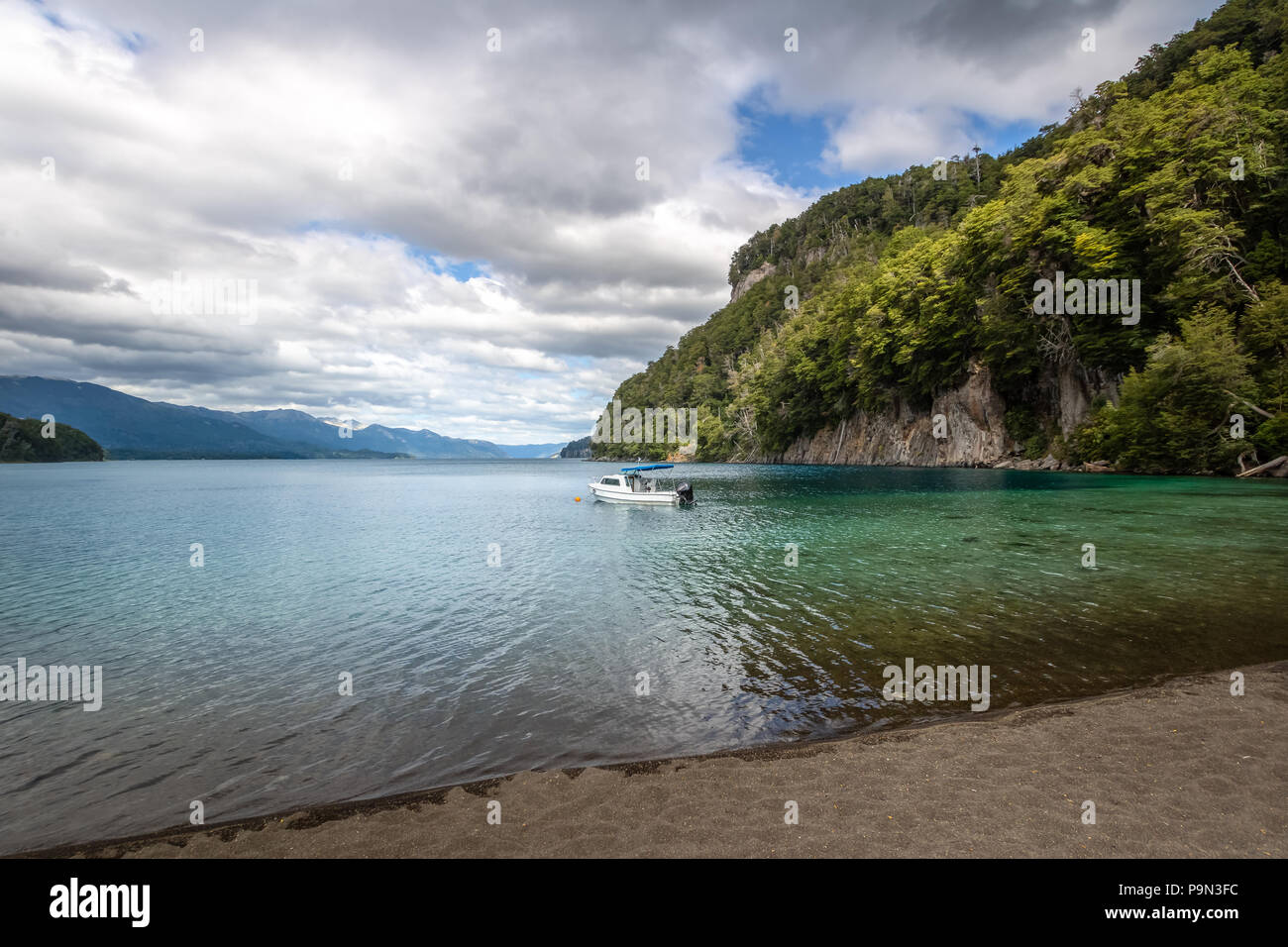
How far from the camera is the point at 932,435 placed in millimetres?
87875

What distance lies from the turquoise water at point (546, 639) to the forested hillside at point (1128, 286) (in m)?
21.3

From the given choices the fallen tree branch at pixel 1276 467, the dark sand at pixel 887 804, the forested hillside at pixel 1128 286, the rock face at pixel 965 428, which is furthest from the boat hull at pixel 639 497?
the rock face at pixel 965 428

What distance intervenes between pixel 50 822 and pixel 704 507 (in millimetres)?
43225

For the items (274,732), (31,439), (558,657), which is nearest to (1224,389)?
(558,657)

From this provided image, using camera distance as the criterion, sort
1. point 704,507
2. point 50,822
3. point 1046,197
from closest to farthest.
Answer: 1. point 50,822
2. point 704,507
3. point 1046,197

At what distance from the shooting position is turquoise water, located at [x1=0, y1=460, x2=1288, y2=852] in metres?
9.03

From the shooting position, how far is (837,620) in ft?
50.5

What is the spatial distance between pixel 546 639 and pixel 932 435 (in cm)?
8779

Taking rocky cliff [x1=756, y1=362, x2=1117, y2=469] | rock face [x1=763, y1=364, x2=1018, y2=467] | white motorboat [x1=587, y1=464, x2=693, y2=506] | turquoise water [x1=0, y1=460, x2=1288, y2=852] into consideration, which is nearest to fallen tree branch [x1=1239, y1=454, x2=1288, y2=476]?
turquoise water [x1=0, y1=460, x2=1288, y2=852]

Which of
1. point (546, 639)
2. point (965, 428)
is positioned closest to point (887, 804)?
point (546, 639)

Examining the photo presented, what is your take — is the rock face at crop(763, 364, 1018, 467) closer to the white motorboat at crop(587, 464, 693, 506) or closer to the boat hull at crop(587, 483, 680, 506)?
the white motorboat at crop(587, 464, 693, 506)

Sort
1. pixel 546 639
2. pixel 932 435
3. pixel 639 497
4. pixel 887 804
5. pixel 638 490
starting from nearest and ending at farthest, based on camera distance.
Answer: pixel 887 804, pixel 546 639, pixel 639 497, pixel 638 490, pixel 932 435

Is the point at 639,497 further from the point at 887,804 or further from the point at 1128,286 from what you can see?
the point at 1128,286
